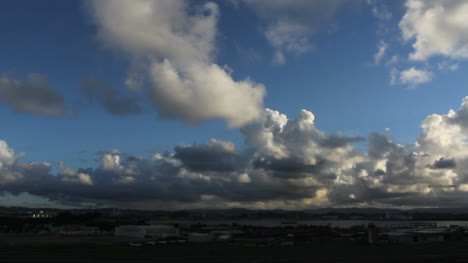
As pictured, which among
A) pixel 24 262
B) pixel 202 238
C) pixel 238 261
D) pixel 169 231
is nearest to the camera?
pixel 24 262

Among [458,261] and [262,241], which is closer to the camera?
[458,261]

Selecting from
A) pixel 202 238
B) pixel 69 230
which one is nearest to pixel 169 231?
pixel 202 238

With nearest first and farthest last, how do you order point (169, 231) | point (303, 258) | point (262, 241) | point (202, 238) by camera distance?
point (303, 258) < point (262, 241) < point (202, 238) < point (169, 231)

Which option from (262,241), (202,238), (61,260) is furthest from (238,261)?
(202,238)

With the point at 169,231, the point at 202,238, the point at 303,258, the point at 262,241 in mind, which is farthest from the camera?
the point at 169,231

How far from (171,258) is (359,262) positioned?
88.6 ft

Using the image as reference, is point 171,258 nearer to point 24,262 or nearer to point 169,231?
point 24,262

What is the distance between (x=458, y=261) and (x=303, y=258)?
21.5 m

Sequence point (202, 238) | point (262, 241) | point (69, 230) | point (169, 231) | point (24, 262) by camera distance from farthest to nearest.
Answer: point (69, 230)
point (169, 231)
point (202, 238)
point (262, 241)
point (24, 262)

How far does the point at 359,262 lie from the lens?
180 ft

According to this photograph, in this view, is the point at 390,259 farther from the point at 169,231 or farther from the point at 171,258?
the point at 169,231

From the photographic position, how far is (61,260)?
55.5 m

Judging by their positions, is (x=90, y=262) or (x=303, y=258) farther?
(x=303, y=258)

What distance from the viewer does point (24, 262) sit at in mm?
52906
